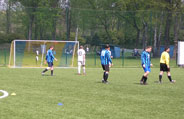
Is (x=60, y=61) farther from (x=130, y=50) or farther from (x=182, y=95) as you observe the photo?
(x=182, y=95)

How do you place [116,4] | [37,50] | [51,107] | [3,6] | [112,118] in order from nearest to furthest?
1. [112,118]
2. [51,107]
3. [37,50]
4. [3,6]
5. [116,4]

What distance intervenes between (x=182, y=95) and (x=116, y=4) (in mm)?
44772

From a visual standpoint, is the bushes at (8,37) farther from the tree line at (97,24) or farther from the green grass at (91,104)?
the green grass at (91,104)

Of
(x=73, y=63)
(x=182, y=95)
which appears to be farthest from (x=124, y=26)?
(x=182, y=95)

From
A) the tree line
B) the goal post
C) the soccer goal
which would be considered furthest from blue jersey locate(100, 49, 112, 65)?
the tree line

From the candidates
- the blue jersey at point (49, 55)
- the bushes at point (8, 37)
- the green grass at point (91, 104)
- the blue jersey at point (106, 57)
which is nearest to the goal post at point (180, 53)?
the blue jersey at point (49, 55)

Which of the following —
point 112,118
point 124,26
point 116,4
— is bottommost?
point 112,118

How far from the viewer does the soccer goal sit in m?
28.0

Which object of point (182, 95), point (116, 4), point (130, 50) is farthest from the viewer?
point (116, 4)

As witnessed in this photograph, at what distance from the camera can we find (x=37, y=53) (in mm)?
28625

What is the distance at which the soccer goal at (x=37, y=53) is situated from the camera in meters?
28.0

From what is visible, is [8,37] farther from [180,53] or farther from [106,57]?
[106,57]

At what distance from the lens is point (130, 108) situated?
29.9ft

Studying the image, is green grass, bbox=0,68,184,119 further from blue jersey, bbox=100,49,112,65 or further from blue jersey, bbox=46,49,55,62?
blue jersey, bbox=46,49,55,62
